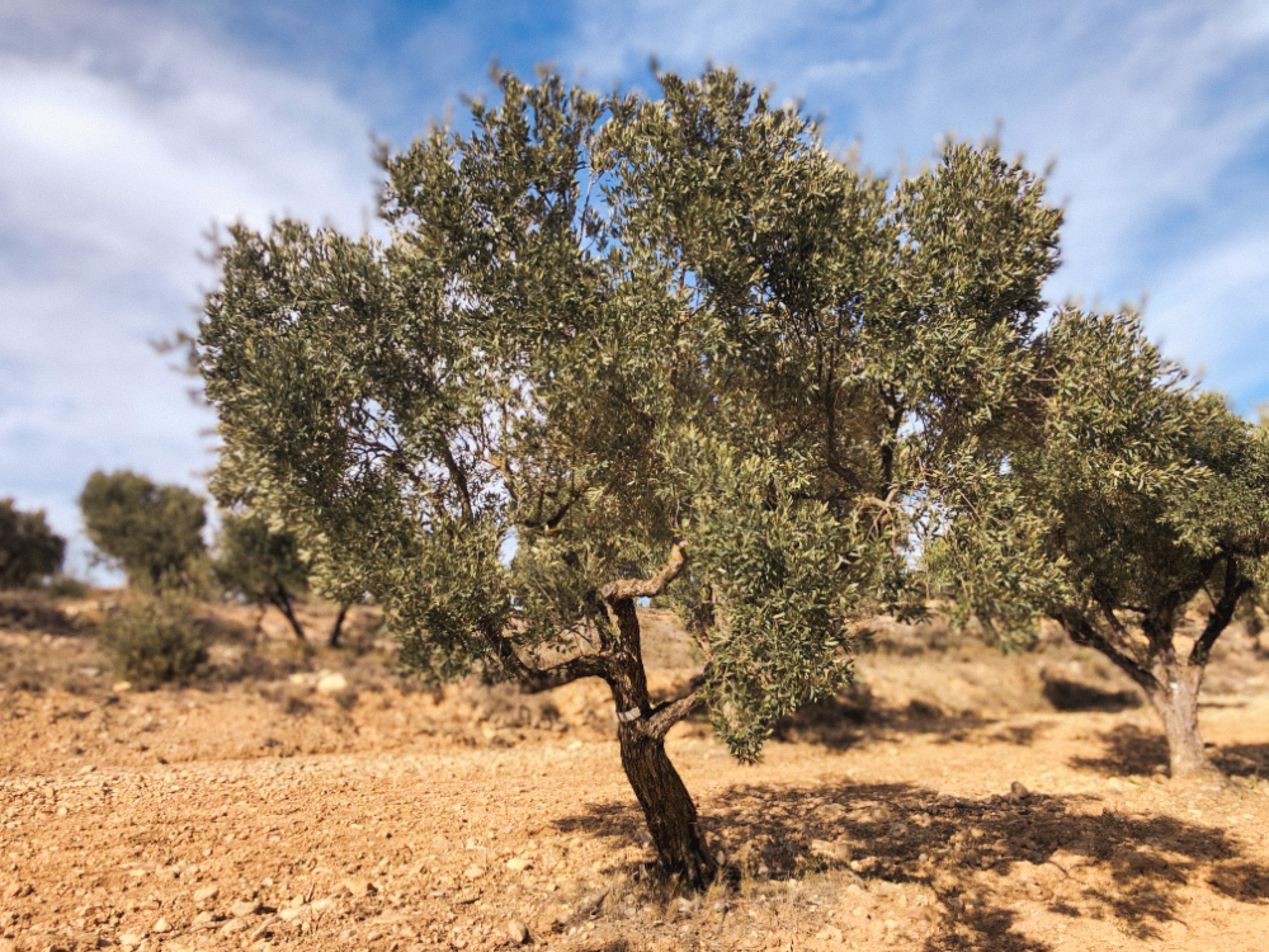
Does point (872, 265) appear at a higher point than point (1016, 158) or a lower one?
lower

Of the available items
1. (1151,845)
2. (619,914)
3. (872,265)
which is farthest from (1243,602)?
(619,914)

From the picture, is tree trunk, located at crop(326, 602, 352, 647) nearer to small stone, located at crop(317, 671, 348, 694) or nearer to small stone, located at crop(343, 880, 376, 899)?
small stone, located at crop(317, 671, 348, 694)

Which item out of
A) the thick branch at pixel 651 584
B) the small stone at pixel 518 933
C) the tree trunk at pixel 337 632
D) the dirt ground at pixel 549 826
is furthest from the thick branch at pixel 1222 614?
the tree trunk at pixel 337 632

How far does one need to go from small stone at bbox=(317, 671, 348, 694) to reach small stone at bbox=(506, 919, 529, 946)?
50.2 feet

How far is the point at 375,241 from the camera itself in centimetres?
1194

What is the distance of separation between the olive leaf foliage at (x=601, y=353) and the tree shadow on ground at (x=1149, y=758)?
12.4 metres

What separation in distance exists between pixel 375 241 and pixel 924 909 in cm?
1274

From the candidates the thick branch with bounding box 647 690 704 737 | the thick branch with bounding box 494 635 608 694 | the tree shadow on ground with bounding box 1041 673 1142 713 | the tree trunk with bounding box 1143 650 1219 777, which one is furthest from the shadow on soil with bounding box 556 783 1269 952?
the tree shadow on ground with bounding box 1041 673 1142 713

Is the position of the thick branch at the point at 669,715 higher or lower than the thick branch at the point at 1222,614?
lower

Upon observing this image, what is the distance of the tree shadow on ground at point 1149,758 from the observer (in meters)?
18.1

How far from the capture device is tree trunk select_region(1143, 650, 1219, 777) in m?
16.9

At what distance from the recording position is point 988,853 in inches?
500

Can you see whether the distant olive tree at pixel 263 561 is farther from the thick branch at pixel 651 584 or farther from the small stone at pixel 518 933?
the thick branch at pixel 651 584

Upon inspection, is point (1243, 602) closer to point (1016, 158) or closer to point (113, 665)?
point (1016, 158)
